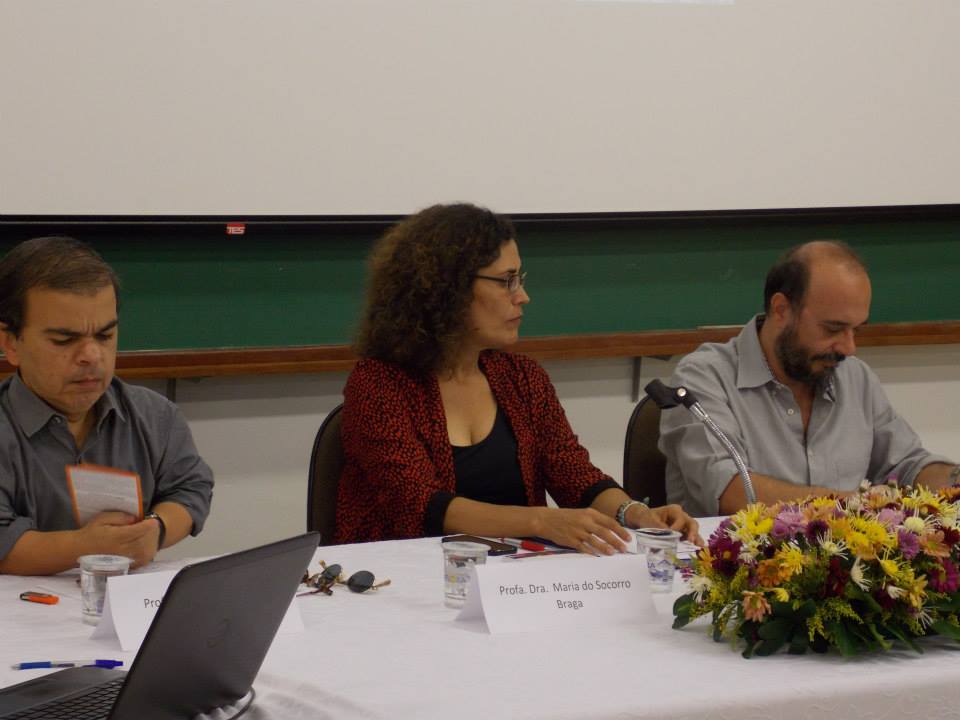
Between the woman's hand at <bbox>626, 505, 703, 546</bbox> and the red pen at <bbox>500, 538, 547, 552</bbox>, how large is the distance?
23 centimetres

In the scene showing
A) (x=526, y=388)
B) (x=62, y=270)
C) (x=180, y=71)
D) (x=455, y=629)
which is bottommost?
(x=455, y=629)

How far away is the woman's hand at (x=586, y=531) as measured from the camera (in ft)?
7.13

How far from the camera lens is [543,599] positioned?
177cm

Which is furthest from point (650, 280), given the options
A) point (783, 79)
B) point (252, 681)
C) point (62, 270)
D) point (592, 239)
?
point (252, 681)

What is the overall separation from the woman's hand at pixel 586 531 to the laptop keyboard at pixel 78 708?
38.7 inches

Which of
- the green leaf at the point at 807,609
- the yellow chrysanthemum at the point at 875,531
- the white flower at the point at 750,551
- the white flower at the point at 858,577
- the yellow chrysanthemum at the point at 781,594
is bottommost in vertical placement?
the green leaf at the point at 807,609

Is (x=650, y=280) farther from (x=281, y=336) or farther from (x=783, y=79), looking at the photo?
(x=281, y=336)

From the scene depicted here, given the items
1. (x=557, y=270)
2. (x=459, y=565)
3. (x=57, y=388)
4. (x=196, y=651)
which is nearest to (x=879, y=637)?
(x=459, y=565)

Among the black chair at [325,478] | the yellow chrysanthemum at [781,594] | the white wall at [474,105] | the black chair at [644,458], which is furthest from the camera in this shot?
the white wall at [474,105]

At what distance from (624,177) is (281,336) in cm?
116

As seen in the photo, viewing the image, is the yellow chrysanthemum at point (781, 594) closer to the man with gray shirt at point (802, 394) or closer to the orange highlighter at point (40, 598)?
the orange highlighter at point (40, 598)

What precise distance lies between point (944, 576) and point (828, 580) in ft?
0.55

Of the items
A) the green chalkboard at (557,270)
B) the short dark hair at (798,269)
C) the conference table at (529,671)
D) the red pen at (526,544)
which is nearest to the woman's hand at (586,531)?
the red pen at (526,544)

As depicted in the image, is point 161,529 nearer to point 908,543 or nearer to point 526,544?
point 526,544
